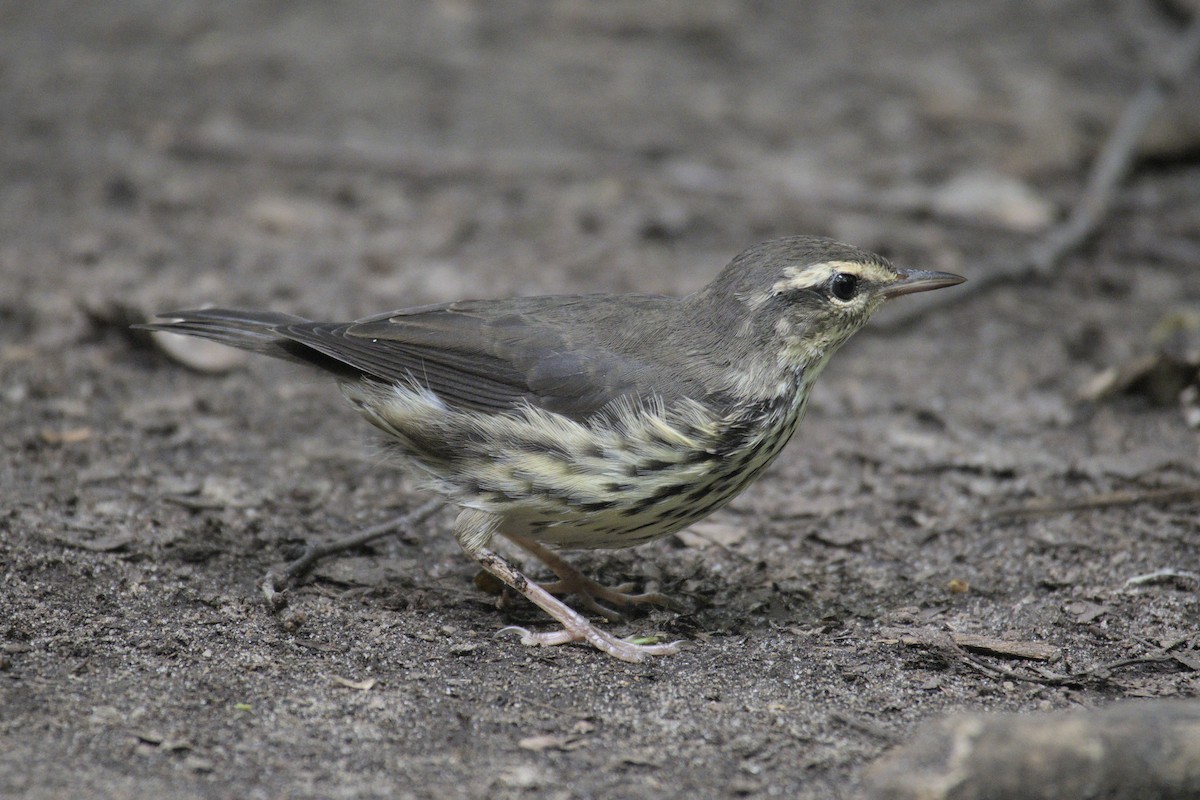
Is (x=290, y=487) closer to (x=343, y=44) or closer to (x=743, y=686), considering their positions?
(x=743, y=686)

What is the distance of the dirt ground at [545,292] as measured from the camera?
4.41 meters

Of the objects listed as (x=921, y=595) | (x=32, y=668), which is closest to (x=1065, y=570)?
(x=921, y=595)

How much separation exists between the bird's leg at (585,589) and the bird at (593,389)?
14 mm

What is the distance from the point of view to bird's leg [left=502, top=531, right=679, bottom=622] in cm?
556

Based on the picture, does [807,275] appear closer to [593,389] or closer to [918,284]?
[918,284]

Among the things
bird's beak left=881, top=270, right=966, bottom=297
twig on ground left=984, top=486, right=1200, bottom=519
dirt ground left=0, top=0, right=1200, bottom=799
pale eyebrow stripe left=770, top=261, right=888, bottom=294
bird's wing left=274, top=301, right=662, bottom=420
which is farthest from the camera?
twig on ground left=984, top=486, right=1200, bottom=519

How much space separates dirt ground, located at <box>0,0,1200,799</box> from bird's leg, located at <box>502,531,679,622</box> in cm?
12

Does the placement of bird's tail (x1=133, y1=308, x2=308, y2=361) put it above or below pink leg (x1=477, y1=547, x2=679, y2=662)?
above

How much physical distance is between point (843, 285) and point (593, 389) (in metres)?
1.21

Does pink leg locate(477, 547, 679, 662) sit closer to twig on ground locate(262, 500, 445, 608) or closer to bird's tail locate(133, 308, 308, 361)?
twig on ground locate(262, 500, 445, 608)

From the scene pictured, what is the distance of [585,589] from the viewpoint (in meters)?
5.68

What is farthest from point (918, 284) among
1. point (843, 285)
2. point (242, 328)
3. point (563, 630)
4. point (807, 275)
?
point (242, 328)

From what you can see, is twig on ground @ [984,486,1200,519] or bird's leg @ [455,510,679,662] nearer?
bird's leg @ [455,510,679,662]

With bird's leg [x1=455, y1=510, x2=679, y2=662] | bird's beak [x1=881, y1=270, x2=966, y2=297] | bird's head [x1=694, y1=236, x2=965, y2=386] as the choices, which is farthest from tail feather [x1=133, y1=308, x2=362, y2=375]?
bird's beak [x1=881, y1=270, x2=966, y2=297]
